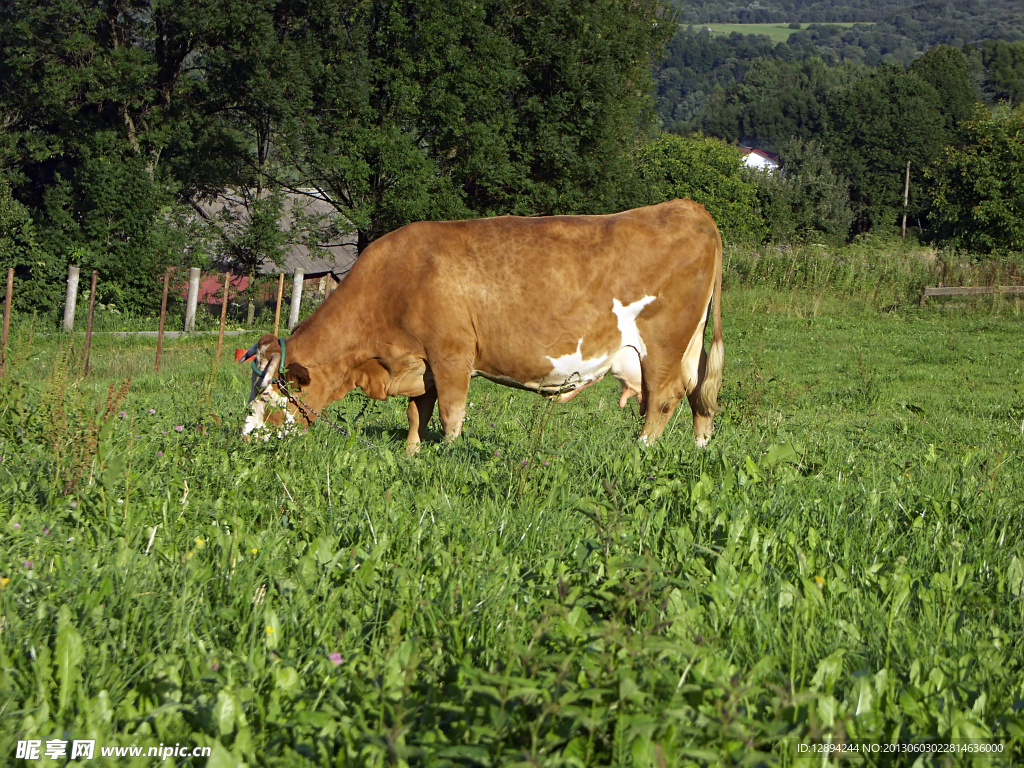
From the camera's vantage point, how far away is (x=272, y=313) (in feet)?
87.3

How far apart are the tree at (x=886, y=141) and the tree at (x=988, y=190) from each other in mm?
32316

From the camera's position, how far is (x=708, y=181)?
61125 millimetres

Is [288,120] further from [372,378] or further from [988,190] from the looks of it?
[988,190]

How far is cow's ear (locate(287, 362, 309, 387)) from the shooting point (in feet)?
21.1

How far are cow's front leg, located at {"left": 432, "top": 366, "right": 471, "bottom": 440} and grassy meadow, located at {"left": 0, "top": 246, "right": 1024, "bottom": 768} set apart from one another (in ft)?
2.75

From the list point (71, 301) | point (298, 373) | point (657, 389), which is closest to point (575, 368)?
point (657, 389)

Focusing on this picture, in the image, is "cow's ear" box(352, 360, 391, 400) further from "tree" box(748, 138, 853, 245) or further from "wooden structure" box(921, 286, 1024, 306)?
"tree" box(748, 138, 853, 245)

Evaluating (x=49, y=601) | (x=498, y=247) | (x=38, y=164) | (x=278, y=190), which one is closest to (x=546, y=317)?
(x=498, y=247)

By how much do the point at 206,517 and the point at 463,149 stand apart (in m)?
27.1

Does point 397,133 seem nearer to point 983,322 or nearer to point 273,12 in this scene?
point 273,12

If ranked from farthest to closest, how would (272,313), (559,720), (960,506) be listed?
(272,313), (960,506), (559,720)

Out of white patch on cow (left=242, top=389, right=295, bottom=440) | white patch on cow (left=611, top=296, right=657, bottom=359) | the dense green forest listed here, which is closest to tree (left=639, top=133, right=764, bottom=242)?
the dense green forest

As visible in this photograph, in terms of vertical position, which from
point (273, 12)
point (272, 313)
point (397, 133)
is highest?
point (273, 12)

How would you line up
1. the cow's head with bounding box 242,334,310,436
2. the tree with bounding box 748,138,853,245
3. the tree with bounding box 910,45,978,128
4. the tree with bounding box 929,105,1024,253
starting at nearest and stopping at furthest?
the cow's head with bounding box 242,334,310,436
the tree with bounding box 929,105,1024,253
the tree with bounding box 748,138,853,245
the tree with bounding box 910,45,978,128
